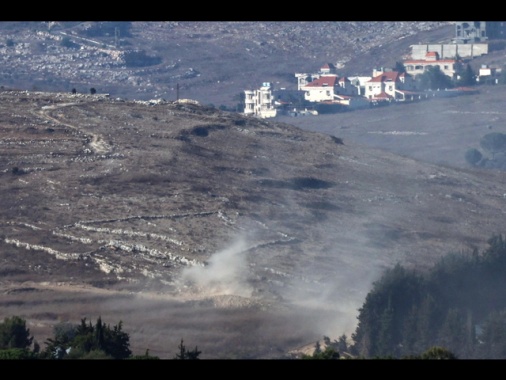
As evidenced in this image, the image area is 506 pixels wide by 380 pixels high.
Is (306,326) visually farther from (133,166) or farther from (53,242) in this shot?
(133,166)

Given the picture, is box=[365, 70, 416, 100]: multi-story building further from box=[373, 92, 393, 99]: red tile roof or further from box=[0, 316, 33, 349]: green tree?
box=[0, 316, 33, 349]: green tree

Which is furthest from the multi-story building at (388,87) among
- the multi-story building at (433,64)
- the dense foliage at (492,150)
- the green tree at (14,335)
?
the green tree at (14,335)

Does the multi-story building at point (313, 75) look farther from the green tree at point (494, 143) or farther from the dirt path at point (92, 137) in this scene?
the dirt path at point (92, 137)

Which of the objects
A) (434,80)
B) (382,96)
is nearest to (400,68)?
(434,80)

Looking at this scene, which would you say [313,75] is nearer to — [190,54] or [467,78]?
[190,54]

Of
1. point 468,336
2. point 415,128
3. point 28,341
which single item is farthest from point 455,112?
point 28,341

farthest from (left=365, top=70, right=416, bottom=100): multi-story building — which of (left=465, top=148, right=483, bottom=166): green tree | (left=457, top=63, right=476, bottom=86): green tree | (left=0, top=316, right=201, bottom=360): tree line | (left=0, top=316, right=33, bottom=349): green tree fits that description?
(left=0, top=316, right=201, bottom=360): tree line
